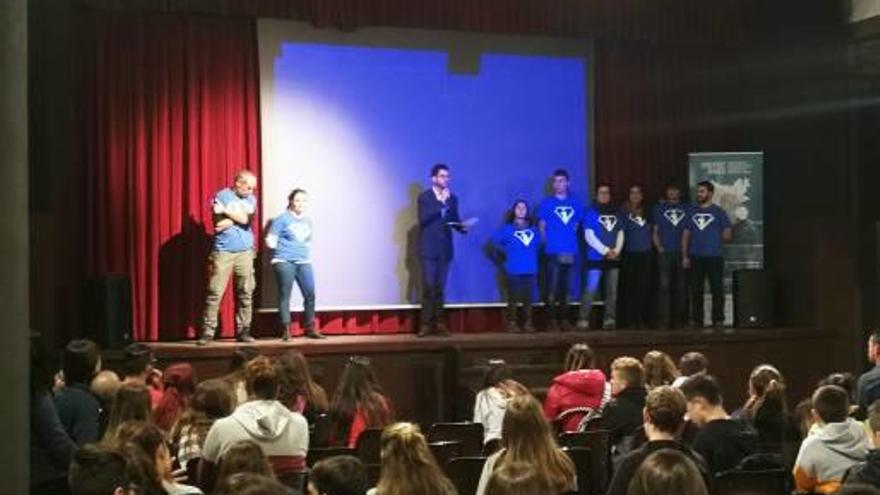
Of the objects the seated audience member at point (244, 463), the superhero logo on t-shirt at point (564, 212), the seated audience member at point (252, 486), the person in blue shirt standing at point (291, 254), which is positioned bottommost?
the seated audience member at point (244, 463)

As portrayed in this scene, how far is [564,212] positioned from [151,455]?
820 centimetres

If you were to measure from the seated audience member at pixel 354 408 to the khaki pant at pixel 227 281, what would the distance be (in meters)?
4.22

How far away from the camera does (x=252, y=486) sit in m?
3.44

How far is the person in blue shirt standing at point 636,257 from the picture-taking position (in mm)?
12492

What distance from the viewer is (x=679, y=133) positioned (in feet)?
44.5

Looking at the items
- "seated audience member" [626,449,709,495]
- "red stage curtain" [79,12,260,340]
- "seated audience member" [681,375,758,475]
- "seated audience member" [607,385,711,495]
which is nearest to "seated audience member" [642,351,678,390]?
"seated audience member" [681,375,758,475]

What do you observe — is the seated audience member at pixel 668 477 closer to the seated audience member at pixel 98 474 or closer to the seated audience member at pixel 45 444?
the seated audience member at pixel 98 474

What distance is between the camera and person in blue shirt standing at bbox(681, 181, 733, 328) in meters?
12.5

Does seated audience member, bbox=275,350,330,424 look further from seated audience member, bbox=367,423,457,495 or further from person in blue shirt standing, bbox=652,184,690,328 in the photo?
person in blue shirt standing, bbox=652,184,690,328

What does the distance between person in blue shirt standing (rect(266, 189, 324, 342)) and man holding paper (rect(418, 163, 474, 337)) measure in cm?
114

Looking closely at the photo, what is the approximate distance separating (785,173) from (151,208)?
6.59 m

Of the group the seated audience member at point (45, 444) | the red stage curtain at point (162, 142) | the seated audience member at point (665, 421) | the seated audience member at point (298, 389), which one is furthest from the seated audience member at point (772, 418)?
the red stage curtain at point (162, 142)

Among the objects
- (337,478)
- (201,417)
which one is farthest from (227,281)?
(337,478)

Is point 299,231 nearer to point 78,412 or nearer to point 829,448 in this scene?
point 78,412
